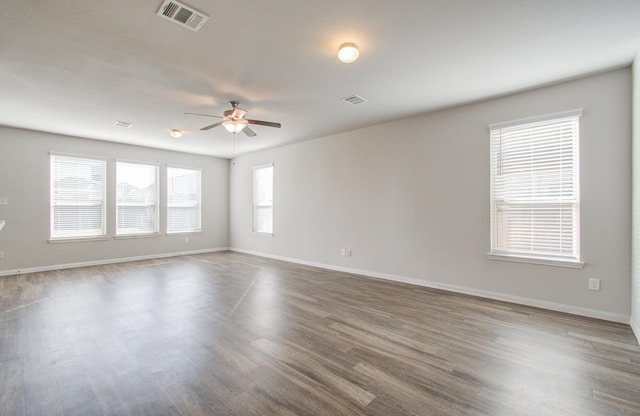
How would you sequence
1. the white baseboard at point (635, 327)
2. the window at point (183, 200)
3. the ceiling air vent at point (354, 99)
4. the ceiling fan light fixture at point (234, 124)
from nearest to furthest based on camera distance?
the white baseboard at point (635, 327)
the ceiling air vent at point (354, 99)
the ceiling fan light fixture at point (234, 124)
the window at point (183, 200)

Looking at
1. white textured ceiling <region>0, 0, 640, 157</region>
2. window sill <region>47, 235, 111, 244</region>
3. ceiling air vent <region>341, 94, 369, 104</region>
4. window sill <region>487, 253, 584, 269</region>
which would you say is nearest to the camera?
white textured ceiling <region>0, 0, 640, 157</region>

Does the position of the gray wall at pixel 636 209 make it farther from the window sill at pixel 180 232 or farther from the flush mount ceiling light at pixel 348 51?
the window sill at pixel 180 232

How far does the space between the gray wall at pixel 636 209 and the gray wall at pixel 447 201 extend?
15 cm

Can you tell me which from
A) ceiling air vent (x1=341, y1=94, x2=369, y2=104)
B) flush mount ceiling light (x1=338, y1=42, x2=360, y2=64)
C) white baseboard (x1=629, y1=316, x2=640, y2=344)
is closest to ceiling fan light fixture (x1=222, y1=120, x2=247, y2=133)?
ceiling air vent (x1=341, y1=94, x2=369, y2=104)

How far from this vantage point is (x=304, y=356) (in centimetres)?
242

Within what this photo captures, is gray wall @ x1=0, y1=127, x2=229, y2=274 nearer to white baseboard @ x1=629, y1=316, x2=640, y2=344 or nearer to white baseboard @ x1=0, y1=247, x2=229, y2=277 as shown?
white baseboard @ x1=0, y1=247, x2=229, y2=277

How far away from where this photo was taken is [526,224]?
3764mm

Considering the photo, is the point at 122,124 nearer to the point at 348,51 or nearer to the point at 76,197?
the point at 76,197

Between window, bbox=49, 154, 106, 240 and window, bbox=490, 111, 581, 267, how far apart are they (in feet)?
25.1

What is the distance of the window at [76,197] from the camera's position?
5828mm

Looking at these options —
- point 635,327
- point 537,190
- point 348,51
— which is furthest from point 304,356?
point 537,190

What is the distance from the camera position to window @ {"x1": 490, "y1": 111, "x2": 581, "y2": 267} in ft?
11.3

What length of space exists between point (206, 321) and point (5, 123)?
5.53 meters

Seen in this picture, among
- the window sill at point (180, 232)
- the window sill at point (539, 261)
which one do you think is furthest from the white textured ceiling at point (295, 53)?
the window sill at point (180, 232)
